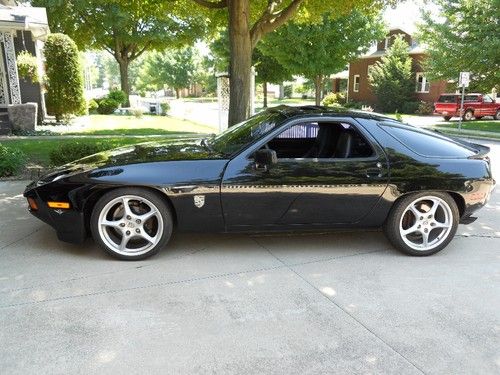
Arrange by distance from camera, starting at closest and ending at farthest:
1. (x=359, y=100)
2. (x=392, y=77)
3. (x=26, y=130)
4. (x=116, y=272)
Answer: (x=116, y=272)
(x=26, y=130)
(x=392, y=77)
(x=359, y=100)

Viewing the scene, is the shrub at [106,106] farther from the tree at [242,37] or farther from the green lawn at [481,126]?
the green lawn at [481,126]

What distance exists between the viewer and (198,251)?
172 inches

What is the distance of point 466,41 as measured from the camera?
74.2 ft

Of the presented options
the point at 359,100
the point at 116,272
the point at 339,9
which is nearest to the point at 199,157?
the point at 116,272

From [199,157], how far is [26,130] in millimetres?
10806

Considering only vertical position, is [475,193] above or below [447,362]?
above

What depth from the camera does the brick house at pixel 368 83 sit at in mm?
34156

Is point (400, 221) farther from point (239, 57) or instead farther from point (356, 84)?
point (356, 84)

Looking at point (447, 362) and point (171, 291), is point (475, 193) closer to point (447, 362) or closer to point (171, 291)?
point (447, 362)

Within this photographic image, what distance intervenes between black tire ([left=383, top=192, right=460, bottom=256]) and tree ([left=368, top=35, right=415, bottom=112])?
3145 centimetres

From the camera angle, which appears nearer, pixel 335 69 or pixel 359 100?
pixel 335 69

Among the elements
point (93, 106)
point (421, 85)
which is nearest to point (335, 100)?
point (421, 85)

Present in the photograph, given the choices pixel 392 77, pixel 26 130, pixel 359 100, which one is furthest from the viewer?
pixel 359 100

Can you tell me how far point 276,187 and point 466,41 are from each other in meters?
22.8
